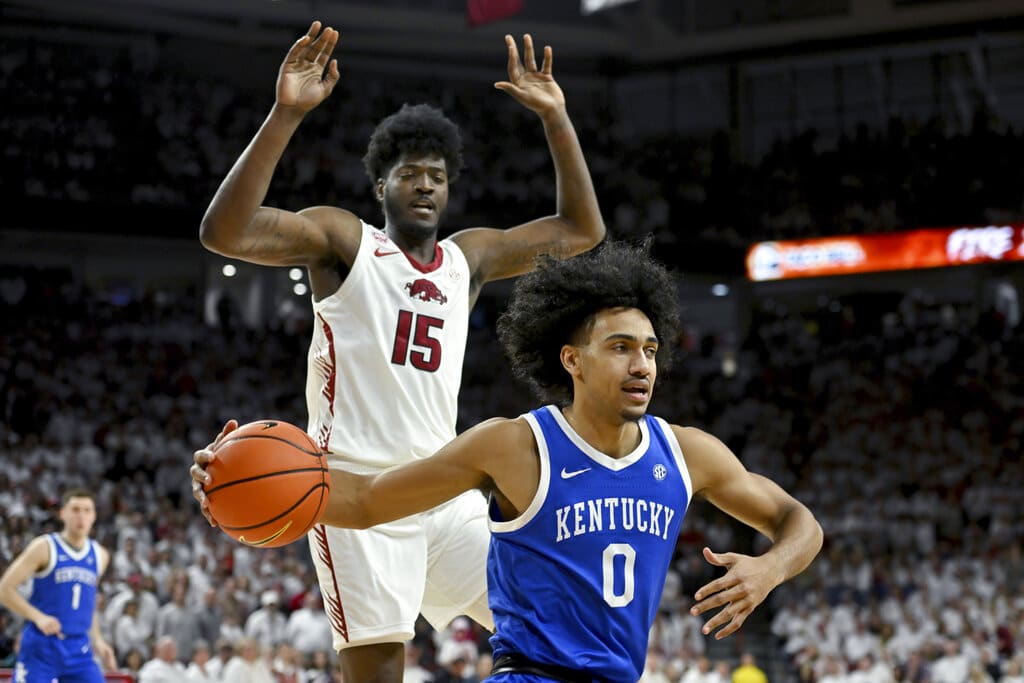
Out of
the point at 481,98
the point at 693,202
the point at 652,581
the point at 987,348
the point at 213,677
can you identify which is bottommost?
the point at 213,677

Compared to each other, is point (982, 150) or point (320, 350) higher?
point (982, 150)

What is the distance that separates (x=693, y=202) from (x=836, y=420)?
4742mm

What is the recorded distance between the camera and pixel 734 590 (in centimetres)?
310

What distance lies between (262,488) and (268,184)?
1045mm

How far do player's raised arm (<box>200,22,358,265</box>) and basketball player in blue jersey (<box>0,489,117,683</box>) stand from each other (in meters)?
4.73

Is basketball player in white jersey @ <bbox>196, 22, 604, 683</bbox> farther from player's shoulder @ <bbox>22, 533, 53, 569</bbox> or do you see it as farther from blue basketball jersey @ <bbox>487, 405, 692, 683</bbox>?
player's shoulder @ <bbox>22, 533, 53, 569</bbox>

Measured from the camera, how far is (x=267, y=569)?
1361 centimetres

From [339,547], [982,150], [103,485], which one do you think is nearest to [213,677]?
[103,485]

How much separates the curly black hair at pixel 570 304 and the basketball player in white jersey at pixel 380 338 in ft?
1.54

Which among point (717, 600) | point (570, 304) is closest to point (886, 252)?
point (570, 304)

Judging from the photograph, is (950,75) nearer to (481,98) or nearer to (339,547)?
(481,98)

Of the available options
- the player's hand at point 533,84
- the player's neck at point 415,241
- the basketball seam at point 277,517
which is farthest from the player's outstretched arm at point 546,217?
the basketball seam at point 277,517

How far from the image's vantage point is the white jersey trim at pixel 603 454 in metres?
3.46

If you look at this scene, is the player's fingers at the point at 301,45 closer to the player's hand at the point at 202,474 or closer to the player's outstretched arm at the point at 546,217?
the player's outstretched arm at the point at 546,217
